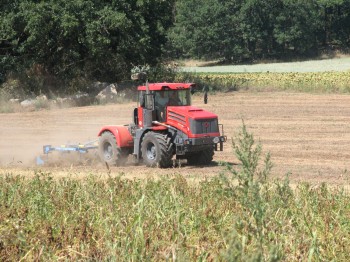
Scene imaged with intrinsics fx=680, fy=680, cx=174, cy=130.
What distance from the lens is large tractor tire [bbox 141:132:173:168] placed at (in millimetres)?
16516

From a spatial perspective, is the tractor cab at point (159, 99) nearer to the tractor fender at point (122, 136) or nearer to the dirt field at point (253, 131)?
the tractor fender at point (122, 136)

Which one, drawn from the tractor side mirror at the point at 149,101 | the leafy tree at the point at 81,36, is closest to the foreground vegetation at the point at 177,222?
the tractor side mirror at the point at 149,101

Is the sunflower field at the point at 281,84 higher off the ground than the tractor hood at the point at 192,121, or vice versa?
the tractor hood at the point at 192,121

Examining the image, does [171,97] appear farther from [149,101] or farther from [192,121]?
[192,121]

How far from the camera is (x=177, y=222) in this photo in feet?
24.8

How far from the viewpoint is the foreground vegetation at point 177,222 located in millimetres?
6023

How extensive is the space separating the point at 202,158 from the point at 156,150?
1.49 m

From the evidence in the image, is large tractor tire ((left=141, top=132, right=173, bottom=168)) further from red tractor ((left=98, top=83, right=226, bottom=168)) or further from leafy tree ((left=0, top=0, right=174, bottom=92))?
leafy tree ((left=0, top=0, right=174, bottom=92))

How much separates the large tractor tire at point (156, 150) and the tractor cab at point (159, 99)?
43 cm

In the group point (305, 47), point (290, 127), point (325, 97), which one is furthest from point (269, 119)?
point (305, 47)

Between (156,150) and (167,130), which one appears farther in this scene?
(167,130)

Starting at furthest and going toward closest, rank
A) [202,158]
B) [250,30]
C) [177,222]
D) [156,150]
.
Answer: [250,30] < [202,158] < [156,150] < [177,222]

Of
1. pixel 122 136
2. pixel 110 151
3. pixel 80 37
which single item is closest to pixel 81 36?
pixel 80 37

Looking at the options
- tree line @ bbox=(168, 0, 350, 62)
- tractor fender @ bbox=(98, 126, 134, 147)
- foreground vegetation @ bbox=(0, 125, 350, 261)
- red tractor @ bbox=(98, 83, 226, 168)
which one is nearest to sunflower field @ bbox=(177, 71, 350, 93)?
tractor fender @ bbox=(98, 126, 134, 147)
